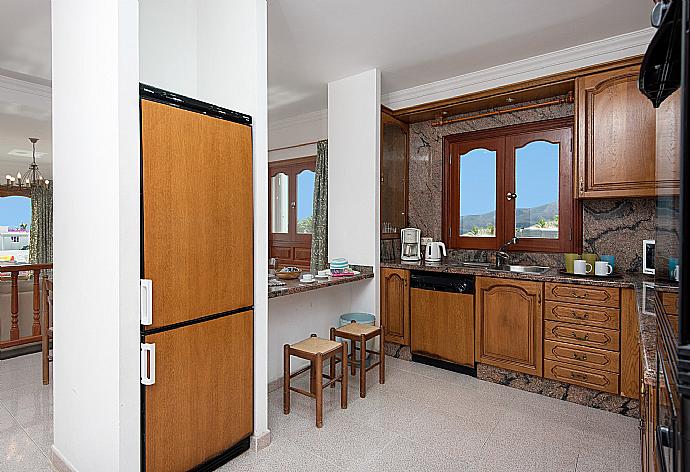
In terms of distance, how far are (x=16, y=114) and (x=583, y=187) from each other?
632 cm

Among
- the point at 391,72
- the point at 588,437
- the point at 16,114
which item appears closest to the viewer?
the point at 588,437

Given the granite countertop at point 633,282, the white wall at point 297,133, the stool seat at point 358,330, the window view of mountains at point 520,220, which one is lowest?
the stool seat at point 358,330

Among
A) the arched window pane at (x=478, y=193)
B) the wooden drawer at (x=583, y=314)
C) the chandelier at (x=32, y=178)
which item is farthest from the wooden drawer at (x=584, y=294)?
the chandelier at (x=32, y=178)

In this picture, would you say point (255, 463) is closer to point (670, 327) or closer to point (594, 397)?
point (670, 327)

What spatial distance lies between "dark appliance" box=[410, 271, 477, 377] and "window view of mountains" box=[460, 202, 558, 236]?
0.82 meters

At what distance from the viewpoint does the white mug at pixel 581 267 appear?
10.4 feet

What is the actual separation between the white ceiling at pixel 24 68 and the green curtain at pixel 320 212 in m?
2.96

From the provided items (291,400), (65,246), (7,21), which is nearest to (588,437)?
(291,400)

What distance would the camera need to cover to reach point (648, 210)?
10.8ft

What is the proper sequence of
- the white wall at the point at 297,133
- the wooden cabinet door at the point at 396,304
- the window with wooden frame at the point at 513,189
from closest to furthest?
the window with wooden frame at the point at 513,189 → the wooden cabinet door at the point at 396,304 → the white wall at the point at 297,133

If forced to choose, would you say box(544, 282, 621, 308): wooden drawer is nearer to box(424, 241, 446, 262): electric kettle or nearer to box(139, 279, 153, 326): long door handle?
box(424, 241, 446, 262): electric kettle

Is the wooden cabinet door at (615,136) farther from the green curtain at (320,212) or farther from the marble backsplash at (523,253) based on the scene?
the green curtain at (320,212)

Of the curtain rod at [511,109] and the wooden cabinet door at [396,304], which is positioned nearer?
the curtain rod at [511,109]

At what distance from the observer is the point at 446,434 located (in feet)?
8.50
